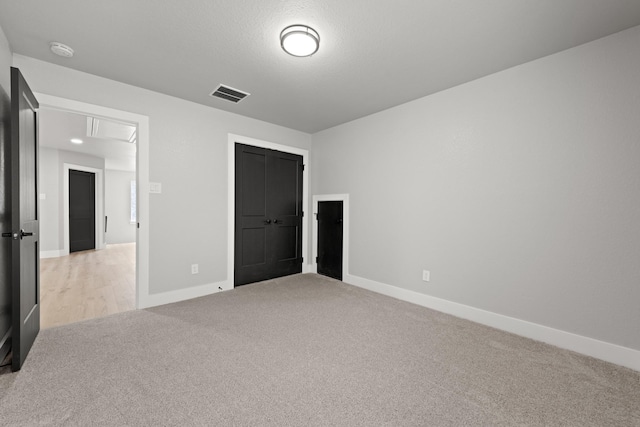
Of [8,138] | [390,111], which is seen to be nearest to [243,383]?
[8,138]

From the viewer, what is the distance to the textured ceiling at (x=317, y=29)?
177 cm

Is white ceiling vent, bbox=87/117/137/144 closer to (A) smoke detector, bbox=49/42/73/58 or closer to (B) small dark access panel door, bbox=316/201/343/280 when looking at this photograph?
(A) smoke detector, bbox=49/42/73/58

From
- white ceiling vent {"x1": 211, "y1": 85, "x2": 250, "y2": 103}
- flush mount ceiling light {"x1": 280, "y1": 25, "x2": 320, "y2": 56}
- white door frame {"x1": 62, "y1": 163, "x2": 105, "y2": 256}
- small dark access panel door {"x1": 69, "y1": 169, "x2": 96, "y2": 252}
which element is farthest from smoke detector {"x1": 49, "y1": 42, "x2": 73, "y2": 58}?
small dark access panel door {"x1": 69, "y1": 169, "x2": 96, "y2": 252}

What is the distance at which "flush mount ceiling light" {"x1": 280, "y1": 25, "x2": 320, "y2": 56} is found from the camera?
1955mm

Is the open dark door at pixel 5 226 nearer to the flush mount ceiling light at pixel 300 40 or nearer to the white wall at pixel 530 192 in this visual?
the flush mount ceiling light at pixel 300 40

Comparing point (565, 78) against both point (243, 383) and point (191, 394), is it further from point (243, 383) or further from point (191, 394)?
point (191, 394)

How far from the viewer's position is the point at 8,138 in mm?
2102

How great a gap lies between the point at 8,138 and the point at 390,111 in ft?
12.2

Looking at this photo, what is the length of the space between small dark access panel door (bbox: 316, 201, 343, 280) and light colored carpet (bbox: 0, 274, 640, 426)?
1563 mm

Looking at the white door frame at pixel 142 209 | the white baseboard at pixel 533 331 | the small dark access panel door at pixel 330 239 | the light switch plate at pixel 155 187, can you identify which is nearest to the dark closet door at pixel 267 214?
the small dark access panel door at pixel 330 239

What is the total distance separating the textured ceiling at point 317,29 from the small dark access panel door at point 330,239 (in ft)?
6.25

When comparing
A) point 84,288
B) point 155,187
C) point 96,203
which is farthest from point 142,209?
point 96,203

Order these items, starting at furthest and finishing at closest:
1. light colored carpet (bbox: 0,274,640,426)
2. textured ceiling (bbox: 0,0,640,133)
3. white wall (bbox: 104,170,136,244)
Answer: white wall (bbox: 104,170,136,244) → textured ceiling (bbox: 0,0,640,133) → light colored carpet (bbox: 0,274,640,426)

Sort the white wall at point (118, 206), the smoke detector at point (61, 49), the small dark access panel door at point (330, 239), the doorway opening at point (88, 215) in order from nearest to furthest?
the smoke detector at point (61, 49)
the doorway opening at point (88, 215)
the small dark access panel door at point (330, 239)
the white wall at point (118, 206)
